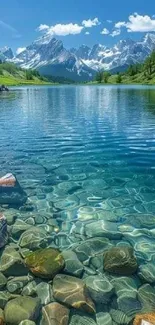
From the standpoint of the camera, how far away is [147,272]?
11422 mm

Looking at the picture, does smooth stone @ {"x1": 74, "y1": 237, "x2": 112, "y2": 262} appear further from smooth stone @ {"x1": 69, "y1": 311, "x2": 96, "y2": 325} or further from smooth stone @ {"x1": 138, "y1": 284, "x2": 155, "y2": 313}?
smooth stone @ {"x1": 69, "y1": 311, "x2": 96, "y2": 325}

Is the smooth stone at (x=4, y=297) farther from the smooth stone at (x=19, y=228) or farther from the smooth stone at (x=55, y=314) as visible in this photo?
the smooth stone at (x=19, y=228)

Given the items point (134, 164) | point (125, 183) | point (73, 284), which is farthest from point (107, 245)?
point (134, 164)

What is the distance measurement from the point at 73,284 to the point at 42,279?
1.18m

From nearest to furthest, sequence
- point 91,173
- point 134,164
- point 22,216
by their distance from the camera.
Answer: point 22,216 < point 91,173 < point 134,164

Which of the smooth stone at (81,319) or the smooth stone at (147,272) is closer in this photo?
the smooth stone at (81,319)

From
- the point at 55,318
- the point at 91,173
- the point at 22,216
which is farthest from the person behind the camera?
the point at 91,173

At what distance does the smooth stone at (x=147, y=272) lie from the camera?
36.4ft

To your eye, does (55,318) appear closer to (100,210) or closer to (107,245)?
(107,245)

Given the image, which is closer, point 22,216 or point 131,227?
point 131,227

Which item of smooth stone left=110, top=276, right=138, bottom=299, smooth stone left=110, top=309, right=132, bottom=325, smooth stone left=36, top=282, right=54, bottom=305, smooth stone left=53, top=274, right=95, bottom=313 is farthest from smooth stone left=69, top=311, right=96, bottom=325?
smooth stone left=110, top=276, right=138, bottom=299

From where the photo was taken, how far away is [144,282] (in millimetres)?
11016

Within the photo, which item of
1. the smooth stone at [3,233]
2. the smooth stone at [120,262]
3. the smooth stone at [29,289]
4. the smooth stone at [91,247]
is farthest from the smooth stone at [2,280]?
the smooth stone at [120,262]

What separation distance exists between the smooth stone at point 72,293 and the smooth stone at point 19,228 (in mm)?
3794
